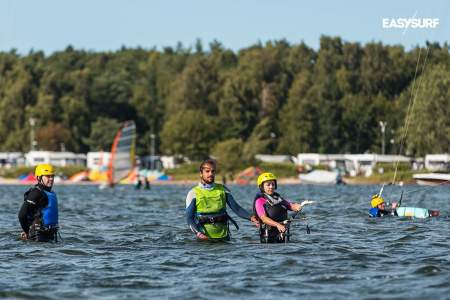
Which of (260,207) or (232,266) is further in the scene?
(260,207)

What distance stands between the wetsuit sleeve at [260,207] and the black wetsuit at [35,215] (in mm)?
4271

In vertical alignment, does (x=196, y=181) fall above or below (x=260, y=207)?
below

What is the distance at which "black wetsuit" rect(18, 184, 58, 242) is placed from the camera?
2172cm

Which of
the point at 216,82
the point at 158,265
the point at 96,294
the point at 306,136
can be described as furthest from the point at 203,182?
the point at 216,82

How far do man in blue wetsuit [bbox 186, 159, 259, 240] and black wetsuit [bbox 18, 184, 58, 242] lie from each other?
9.65 ft

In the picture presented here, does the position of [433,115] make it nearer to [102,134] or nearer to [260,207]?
[102,134]

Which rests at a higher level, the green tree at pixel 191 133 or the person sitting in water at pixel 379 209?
the green tree at pixel 191 133

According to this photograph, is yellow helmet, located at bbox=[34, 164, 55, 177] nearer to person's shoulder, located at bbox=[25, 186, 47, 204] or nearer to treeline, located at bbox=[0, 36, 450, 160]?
person's shoulder, located at bbox=[25, 186, 47, 204]

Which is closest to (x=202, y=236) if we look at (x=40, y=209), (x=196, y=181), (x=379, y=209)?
(x=40, y=209)

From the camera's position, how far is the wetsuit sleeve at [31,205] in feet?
71.1

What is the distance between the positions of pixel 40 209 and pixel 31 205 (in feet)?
0.70

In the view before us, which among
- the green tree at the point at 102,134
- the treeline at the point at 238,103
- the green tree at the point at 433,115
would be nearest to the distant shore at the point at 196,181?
the treeline at the point at 238,103

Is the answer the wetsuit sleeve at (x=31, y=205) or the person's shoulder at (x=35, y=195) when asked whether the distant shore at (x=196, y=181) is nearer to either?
the wetsuit sleeve at (x=31, y=205)

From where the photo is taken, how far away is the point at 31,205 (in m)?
A: 21.8
